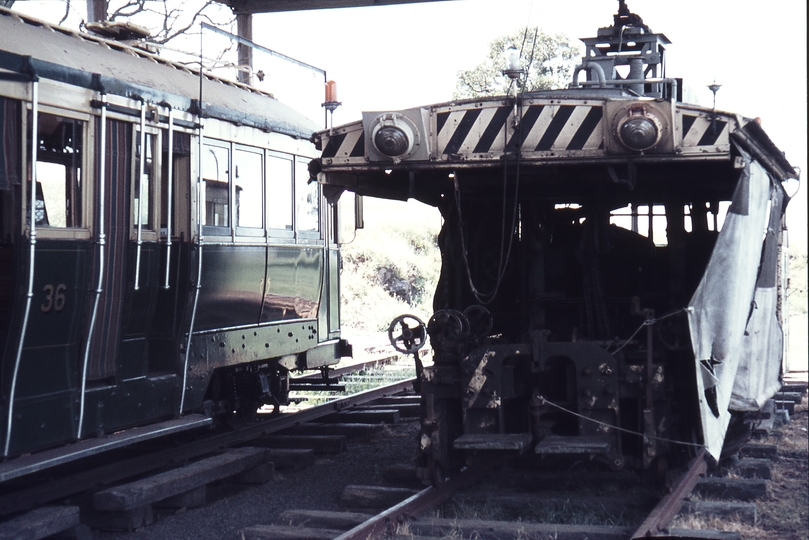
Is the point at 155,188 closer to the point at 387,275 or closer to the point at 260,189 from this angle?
the point at 260,189

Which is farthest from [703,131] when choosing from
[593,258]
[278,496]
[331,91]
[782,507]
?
[331,91]

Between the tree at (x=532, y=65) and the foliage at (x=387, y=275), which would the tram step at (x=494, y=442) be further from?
the tree at (x=532, y=65)

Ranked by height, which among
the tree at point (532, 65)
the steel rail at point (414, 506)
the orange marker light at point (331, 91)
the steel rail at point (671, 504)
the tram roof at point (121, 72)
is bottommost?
the steel rail at point (414, 506)

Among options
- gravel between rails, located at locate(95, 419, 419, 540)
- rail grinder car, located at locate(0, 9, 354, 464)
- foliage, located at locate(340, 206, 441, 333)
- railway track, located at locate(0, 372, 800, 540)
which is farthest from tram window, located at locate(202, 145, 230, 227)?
foliage, located at locate(340, 206, 441, 333)

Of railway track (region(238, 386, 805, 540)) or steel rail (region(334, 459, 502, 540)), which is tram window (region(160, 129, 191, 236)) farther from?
steel rail (region(334, 459, 502, 540))

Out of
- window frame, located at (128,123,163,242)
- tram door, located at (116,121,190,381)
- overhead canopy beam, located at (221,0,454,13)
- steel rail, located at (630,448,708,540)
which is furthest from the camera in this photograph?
overhead canopy beam, located at (221,0,454,13)

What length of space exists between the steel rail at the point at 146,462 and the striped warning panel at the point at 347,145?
2766 mm

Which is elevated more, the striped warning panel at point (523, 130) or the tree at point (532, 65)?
the tree at point (532, 65)

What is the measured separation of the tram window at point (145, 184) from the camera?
6602 mm

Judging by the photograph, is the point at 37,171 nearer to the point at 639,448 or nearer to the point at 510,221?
the point at 510,221

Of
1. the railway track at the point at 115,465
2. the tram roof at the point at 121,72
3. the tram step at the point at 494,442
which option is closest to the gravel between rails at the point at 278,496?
the railway track at the point at 115,465

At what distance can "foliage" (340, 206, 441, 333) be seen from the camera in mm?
23000

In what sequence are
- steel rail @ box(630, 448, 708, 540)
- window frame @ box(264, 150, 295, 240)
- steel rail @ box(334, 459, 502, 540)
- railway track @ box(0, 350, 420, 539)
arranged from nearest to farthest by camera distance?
1. steel rail @ box(630, 448, 708, 540)
2. steel rail @ box(334, 459, 502, 540)
3. railway track @ box(0, 350, 420, 539)
4. window frame @ box(264, 150, 295, 240)

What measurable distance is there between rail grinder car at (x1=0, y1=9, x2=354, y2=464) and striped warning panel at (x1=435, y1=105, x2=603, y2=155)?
230 cm
